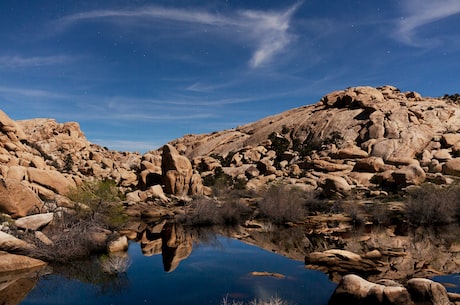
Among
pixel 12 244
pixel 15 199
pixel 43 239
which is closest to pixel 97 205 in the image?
pixel 15 199

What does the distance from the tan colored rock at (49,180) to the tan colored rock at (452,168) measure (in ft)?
121

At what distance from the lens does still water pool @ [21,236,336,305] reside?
12.2 m

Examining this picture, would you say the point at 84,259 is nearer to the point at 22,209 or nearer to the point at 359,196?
the point at 22,209

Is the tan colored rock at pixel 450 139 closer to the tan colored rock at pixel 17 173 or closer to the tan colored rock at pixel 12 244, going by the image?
the tan colored rock at pixel 17 173

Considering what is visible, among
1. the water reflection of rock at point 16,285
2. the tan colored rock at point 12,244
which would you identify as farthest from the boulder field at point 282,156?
the water reflection of rock at point 16,285

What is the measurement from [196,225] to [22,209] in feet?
37.4

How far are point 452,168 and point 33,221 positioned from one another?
40.0 m

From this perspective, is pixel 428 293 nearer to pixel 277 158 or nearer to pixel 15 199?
pixel 15 199

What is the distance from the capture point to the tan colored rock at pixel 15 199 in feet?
63.4

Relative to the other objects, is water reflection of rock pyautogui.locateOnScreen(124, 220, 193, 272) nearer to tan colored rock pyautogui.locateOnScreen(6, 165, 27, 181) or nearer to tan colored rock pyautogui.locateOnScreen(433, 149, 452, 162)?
tan colored rock pyautogui.locateOnScreen(6, 165, 27, 181)

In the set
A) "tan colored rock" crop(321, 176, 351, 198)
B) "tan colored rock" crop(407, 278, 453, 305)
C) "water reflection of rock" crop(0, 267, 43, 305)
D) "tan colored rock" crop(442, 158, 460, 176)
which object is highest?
"tan colored rock" crop(442, 158, 460, 176)

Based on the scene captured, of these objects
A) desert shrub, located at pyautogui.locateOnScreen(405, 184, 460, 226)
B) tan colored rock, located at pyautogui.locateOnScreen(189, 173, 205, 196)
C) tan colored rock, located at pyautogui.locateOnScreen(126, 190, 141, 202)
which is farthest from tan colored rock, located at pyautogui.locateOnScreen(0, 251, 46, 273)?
tan colored rock, located at pyautogui.locateOnScreen(189, 173, 205, 196)

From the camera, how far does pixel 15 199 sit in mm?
19641

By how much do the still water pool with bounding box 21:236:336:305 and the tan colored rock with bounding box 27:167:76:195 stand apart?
10594mm
